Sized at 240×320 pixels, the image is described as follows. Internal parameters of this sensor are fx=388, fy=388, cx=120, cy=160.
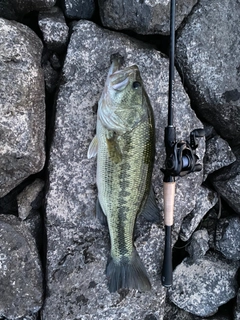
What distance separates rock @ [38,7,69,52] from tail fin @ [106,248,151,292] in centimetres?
193

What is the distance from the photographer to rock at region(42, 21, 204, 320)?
3.34m

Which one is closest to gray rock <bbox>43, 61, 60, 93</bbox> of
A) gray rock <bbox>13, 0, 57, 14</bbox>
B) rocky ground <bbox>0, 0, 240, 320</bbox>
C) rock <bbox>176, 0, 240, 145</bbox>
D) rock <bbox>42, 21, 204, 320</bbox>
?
rocky ground <bbox>0, 0, 240, 320</bbox>

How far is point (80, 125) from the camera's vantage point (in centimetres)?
336

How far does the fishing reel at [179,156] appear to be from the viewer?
309 centimetres

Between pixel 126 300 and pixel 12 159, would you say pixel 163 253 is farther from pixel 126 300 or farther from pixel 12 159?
pixel 12 159

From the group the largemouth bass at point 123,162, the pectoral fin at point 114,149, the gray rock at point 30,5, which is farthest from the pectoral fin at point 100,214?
the gray rock at point 30,5

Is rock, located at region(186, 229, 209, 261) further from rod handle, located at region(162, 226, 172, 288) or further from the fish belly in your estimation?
the fish belly

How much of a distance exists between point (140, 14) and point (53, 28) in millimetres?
749

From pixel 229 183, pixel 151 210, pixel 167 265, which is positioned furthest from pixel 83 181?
pixel 229 183

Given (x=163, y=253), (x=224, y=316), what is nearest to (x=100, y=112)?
(x=163, y=253)

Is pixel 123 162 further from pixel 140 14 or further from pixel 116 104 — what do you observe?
pixel 140 14

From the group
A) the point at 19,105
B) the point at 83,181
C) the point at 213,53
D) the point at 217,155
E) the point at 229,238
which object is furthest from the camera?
the point at 229,238

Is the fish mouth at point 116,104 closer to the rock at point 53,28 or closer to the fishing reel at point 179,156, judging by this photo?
the fishing reel at point 179,156

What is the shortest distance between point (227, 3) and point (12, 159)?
2406 mm
